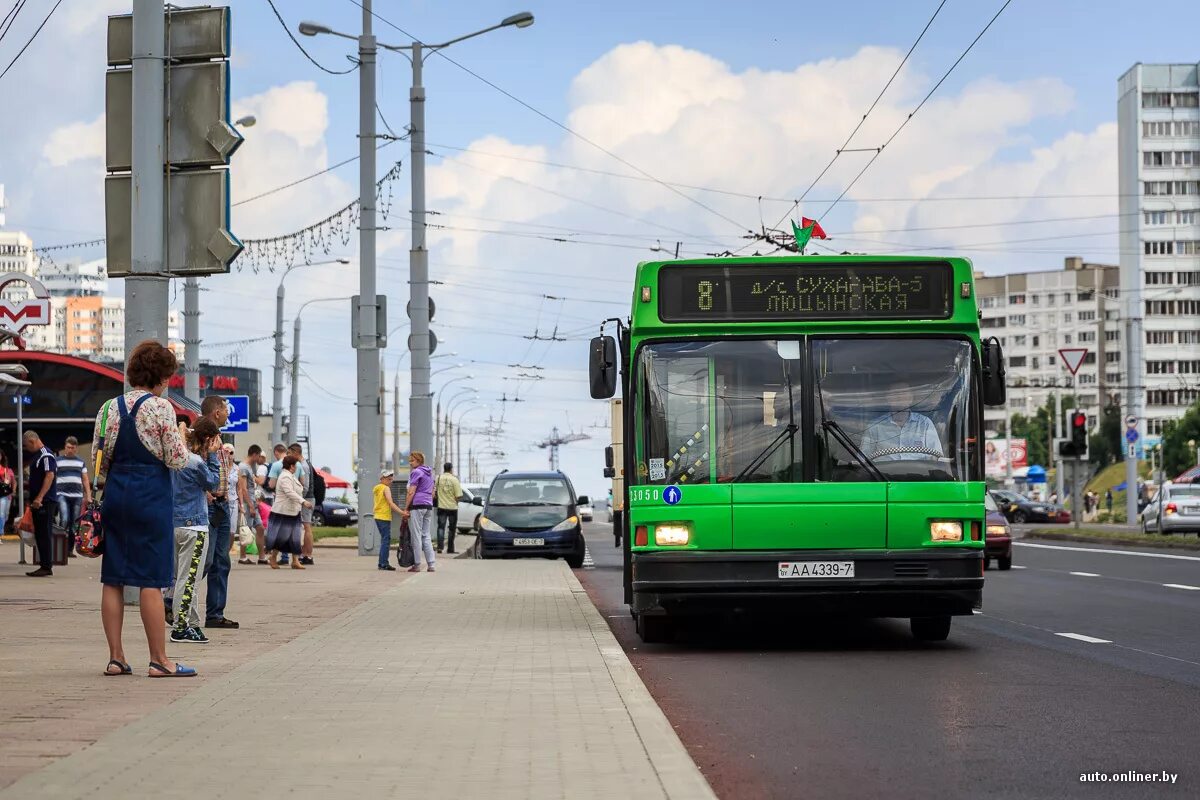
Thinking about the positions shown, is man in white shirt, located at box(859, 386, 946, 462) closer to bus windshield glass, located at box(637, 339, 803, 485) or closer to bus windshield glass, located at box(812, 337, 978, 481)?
bus windshield glass, located at box(812, 337, 978, 481)

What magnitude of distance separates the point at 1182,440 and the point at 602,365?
104720mm

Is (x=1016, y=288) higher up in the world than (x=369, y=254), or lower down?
higher up

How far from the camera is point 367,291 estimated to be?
33531 mm

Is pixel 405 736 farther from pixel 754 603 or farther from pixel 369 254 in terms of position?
pixel 369 254

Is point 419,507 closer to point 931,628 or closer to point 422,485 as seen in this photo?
point 422,485

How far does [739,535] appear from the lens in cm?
1452

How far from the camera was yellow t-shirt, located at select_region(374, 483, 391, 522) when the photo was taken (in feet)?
106

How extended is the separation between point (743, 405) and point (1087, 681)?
360 centimetres

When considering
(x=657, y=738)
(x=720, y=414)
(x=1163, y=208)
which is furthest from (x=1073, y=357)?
(x=1163, y=208)

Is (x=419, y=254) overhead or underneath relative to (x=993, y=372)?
overhead

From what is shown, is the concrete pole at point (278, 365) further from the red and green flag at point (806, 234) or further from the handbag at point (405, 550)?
the red and green flag at point (806, 234)

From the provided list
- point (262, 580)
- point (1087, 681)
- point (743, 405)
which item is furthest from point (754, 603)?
point (262, 580)

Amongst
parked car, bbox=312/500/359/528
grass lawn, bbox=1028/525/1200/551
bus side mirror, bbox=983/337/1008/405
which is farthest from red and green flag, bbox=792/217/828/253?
parked car, bbox=312/500/359/528

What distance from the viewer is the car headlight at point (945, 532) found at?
1455cm
